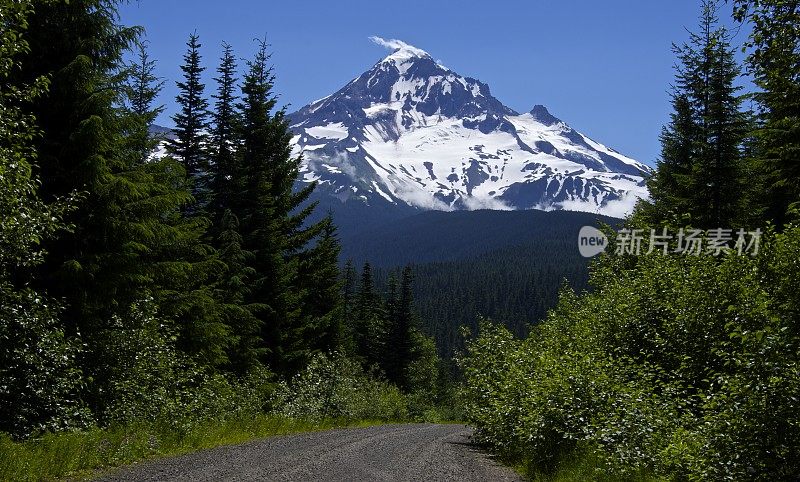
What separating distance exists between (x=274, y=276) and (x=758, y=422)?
888 inches

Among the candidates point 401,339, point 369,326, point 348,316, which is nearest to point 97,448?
point 401,339

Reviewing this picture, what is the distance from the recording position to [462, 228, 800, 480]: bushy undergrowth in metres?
7.68

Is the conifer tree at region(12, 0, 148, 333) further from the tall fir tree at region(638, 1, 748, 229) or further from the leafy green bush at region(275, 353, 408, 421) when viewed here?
the tall fir tree at region(638, 1, 748, 229)

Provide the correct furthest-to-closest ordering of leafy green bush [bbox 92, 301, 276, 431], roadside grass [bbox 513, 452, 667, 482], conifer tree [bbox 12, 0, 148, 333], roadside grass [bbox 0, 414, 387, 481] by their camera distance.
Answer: leafy green bush [bbox 92, 301, 276, 431], conifer tree [bbox 12, 0, 148, 333], roadside grass [bbox 513, 452, 667, 482], roadside grass [bbox 0, 414, 387, 481]

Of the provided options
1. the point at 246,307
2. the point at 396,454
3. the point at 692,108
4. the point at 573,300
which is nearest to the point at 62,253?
the point at 396,454

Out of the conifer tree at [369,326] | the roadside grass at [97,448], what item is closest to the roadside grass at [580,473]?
the roadside grass at [97,448]

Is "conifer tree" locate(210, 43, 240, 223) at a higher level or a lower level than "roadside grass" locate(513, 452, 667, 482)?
higher

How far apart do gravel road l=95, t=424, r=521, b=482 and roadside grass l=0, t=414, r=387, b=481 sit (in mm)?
511

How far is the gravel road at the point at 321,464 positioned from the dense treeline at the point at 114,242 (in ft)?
6.80

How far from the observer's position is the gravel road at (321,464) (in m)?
11.1

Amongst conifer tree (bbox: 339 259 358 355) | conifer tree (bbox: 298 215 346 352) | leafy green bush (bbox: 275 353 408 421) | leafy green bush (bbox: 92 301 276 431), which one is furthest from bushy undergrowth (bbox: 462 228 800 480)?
conifer tree (bbox: 339 259 358 355)

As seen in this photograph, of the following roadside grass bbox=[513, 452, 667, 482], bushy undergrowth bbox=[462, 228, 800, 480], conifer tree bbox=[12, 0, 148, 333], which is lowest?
roadside grass bbox=[513, 452, 667, 482]

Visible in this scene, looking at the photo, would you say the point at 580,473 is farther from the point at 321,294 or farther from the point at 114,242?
the point at 321,294

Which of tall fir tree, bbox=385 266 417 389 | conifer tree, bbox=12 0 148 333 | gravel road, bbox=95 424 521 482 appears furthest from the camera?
tall fir tree, bbox=385 266 417 389
